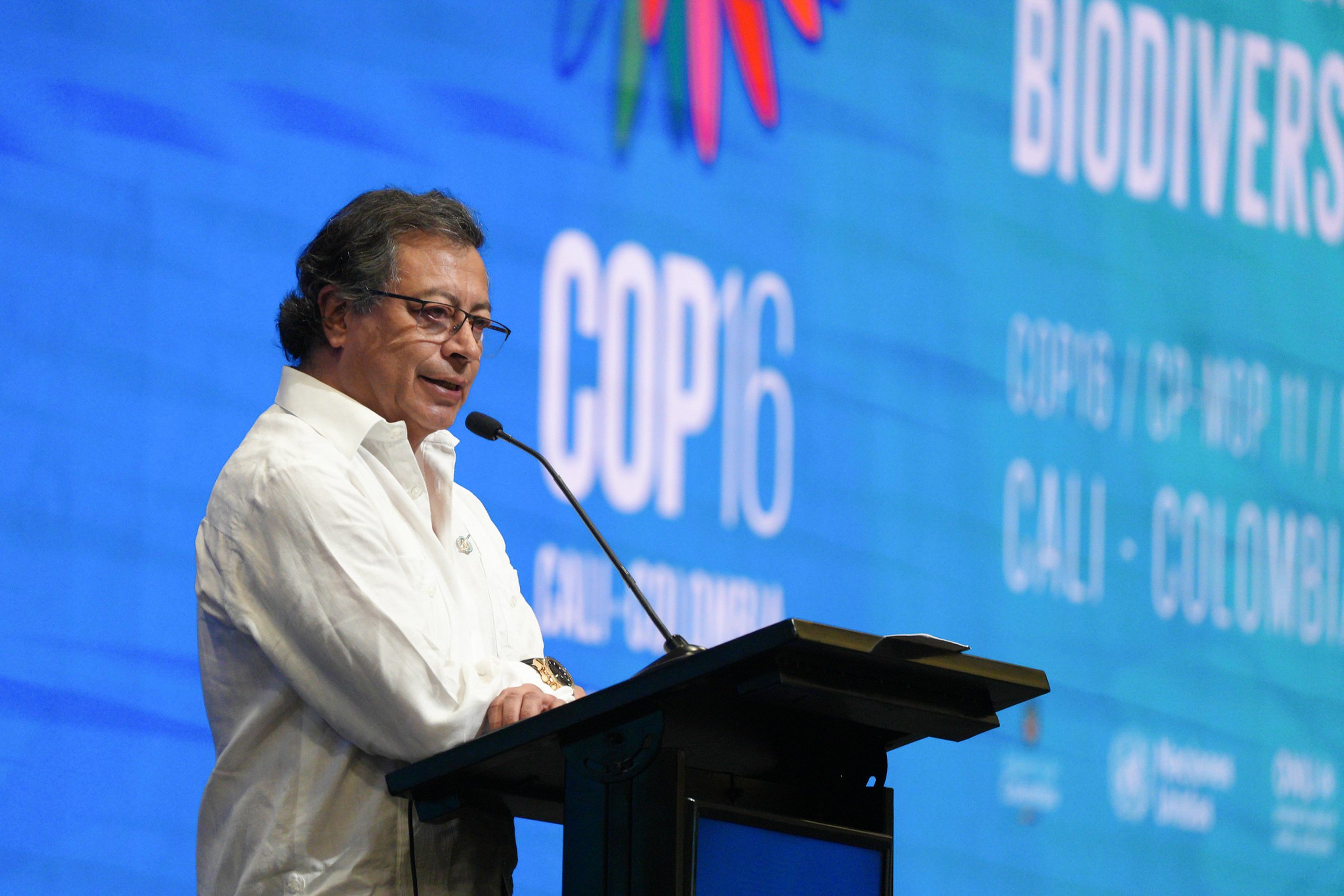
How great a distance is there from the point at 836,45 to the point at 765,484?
1.01 m

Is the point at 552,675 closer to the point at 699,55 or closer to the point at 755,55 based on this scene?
the point at 699,55

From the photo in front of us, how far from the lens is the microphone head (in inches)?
88.4

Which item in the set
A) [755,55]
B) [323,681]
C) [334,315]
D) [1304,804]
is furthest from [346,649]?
[1304,804]

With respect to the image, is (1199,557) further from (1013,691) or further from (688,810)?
(688,810)

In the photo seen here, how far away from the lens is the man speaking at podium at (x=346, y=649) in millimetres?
1836

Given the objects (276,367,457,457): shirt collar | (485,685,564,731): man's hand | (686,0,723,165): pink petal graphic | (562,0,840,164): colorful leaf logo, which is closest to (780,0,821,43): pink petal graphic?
(562,0,840,164): colorful leaf logo

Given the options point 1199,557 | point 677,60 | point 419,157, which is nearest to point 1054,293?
point 1199,557

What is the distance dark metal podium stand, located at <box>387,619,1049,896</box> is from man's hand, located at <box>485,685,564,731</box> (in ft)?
0.22

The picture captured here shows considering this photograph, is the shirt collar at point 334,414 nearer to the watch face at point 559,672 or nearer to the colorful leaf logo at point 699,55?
the watch face at point 559,672

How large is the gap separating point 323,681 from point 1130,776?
2636 millimetres

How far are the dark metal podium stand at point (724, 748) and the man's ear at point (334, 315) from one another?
2.20ft

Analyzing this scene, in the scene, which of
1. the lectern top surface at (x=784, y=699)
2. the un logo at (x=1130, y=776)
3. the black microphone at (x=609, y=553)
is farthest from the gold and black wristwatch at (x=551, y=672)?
the un logo at (x=1130, y=776)

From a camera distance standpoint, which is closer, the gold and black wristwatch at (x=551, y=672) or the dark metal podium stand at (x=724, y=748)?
the dark metal podium stand at (x=724, y=748)

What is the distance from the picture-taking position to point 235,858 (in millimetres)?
1902
